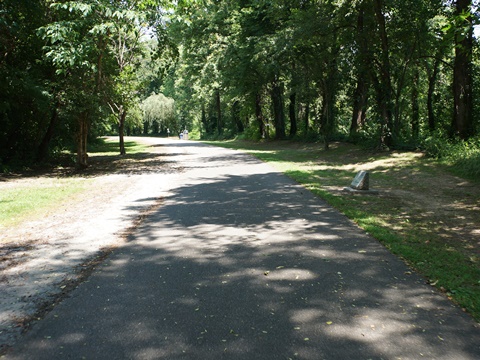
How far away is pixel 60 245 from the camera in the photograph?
19.1 ft

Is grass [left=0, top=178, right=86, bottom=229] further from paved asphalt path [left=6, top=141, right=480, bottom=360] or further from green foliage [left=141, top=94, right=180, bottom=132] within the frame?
green foliage [left=141, top=94, right=180, bottom=132]

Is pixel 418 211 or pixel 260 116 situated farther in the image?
pixel 260 116

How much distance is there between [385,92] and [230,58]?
41.4 feet

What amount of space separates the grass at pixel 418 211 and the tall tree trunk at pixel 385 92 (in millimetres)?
1797

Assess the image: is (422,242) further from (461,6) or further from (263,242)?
(461,6)

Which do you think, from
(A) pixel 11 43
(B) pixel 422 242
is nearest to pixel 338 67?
(A) pixel 11 43

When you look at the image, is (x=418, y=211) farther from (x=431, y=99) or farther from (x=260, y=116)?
(x=260, y=116)

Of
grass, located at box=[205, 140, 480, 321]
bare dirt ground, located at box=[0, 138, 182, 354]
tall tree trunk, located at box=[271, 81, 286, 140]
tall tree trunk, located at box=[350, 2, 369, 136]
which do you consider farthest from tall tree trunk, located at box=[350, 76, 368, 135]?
bare dirt ground, located at box=[0, 138, 182, 354]

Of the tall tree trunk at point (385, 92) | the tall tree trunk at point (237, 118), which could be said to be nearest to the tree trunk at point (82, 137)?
the tall tree trunk at point (385, 92)

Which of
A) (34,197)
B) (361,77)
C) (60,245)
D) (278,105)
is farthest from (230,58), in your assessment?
(60,245)

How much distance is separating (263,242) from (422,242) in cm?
239

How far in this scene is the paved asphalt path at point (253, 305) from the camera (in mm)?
3002

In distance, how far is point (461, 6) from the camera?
47.3ft

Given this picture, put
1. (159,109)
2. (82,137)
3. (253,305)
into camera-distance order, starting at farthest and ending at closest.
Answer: (159,109), (82,137), (253,305)
